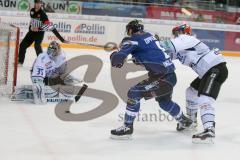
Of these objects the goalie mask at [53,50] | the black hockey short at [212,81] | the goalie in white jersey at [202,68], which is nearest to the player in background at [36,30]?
the goalie mask at [53,50]

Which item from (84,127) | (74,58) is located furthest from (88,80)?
(84,127)

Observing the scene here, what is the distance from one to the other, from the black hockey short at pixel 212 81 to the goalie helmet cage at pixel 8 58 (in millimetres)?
2323

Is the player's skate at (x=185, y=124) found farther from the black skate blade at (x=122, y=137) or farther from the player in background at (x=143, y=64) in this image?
the black skate blade at (x=122, y=137)

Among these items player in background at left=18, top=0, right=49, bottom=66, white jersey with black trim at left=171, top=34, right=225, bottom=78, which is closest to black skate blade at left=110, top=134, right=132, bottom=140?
white jersey with black trim at left=171, top=34, right=225, bottom=78

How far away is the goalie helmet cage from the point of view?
6199 millimetres

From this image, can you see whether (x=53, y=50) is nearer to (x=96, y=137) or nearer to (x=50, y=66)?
(x=50, y=66)

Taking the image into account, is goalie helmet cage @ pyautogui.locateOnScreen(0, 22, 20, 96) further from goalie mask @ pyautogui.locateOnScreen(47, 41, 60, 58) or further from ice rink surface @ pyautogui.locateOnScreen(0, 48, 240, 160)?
goalie mask @ pyautogui.locateOnScreen(47, 41, 60, 58)

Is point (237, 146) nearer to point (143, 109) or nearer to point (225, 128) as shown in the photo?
point (225, 128)

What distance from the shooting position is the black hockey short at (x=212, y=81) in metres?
4.52

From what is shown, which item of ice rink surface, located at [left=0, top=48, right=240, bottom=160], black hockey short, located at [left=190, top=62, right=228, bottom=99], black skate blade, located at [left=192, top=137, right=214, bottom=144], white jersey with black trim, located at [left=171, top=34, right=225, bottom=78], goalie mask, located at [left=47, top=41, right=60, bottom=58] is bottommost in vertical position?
ice rink surface, located at [left=0, top=48, right=240, bottom=160]

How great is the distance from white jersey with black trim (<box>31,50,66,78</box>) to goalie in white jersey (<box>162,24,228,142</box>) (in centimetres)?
164

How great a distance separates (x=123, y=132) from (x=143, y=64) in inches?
22.2

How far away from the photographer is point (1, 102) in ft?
19.0

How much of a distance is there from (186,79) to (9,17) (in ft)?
12.8
